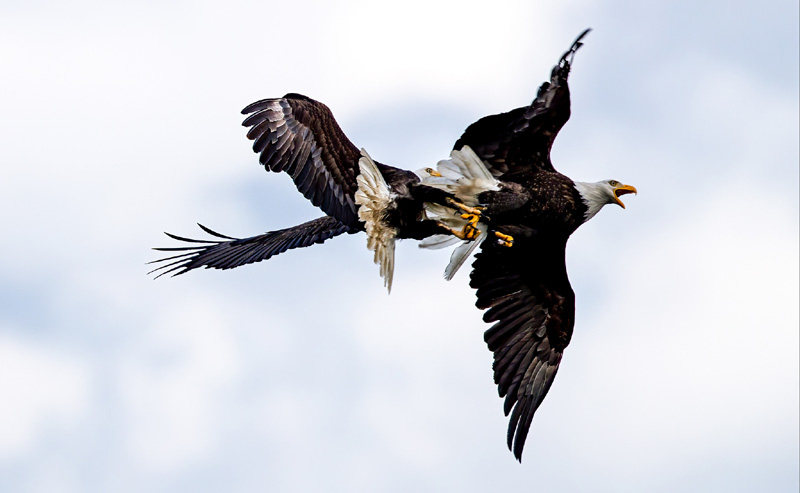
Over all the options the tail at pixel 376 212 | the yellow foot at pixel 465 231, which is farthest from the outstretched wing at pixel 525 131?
the tail at pixel 376 212

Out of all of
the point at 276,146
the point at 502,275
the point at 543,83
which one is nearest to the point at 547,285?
the point at 502,275

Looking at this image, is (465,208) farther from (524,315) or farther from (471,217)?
(524,315)

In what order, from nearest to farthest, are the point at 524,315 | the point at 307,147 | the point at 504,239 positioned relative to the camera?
the point at 307,147
the point at 504,239
the point at 524,315

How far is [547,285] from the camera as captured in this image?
11031 millimetres

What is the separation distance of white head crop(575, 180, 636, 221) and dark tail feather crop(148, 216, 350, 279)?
2.34 m

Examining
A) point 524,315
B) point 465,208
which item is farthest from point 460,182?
point 524,315

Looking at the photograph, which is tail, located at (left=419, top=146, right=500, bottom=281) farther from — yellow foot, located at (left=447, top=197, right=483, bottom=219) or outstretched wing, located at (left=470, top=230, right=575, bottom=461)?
outstretched wing, located at (left=470, top=230, right=575, bottom=461)

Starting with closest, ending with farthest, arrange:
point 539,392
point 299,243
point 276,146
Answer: point 276,146 < point 539,392 < point 299,243

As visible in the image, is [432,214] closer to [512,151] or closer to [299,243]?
[512,151]

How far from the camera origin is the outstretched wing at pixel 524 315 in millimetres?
10875

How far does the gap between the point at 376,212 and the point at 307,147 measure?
751 millimetres

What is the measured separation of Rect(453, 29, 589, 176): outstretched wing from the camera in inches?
376

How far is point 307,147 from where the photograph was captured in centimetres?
936

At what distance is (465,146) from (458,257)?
1.06 m
